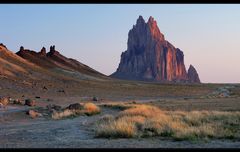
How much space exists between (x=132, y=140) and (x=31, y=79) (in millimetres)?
→ 71251

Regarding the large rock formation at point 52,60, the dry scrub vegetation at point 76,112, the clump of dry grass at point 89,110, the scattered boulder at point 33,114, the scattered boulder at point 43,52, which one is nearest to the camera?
the dry scrub vegetation at point 76,112

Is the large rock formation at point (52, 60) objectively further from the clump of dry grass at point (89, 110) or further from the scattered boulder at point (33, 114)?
the scattered boulder at point (33, 114)

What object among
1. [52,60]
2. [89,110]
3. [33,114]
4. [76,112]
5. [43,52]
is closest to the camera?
[33,114]

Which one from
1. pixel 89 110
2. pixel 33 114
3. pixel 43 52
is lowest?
pixel 33 114

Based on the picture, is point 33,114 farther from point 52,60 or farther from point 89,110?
point 52,60

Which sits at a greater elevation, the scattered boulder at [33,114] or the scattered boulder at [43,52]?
the scattered boulder at [43,52]

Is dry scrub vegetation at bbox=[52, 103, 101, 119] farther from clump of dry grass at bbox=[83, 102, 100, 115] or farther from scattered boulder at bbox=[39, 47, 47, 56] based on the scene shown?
scattered boulder at bbox=[39, 47, 47, 56]

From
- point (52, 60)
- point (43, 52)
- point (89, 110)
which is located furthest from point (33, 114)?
point (43, 52)

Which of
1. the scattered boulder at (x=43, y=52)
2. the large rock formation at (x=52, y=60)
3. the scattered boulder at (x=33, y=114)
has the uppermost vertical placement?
the scattered boulder at (x=43, y=52)

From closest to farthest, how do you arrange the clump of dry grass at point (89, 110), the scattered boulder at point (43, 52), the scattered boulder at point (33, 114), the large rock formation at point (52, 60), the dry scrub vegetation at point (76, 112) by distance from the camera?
the dry scrub vegetation at point (76, 112) < the scattered boulder at point (33, 114) < the clump of dry grass at point (89, 110) < the large rock formation at point (52, 60) < the scattered boulder at point (43, 52)

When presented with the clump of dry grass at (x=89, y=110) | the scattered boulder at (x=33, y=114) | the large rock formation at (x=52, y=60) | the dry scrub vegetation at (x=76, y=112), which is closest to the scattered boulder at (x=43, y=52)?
the large rock formation at (x=52, y=60)

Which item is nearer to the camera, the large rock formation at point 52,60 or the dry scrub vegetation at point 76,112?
the dry scrub vegetation at point 76,112

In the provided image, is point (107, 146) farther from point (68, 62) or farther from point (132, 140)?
point (68, 62)

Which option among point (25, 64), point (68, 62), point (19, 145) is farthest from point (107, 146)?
point (68, 62)
